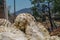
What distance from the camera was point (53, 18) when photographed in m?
7.59

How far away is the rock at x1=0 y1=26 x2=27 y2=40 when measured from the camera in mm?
1636

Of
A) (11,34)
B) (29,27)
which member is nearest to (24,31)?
(29,27)

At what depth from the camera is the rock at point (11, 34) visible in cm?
164

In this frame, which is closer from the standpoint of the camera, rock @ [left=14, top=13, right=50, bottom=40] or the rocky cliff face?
the rocky cliff face

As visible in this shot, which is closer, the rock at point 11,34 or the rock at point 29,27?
the rock at point 11,34

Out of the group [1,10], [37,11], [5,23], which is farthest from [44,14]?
[5,23]

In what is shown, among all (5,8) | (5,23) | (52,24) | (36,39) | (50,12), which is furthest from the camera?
(50,12)

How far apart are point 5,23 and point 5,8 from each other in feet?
12.1

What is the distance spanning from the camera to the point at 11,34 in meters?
1.71

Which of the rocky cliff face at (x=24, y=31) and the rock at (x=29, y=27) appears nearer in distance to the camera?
the rocky cliff face at (x=24, y=31)

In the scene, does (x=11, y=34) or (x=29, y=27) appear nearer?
(x=11, y=34)

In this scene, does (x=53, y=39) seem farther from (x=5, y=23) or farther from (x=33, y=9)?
(x=33, y=9)

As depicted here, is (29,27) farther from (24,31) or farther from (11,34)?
(11,34)

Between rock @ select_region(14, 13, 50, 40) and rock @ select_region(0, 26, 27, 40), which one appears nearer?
rock @ select_region(0, 26, 27, 40)
